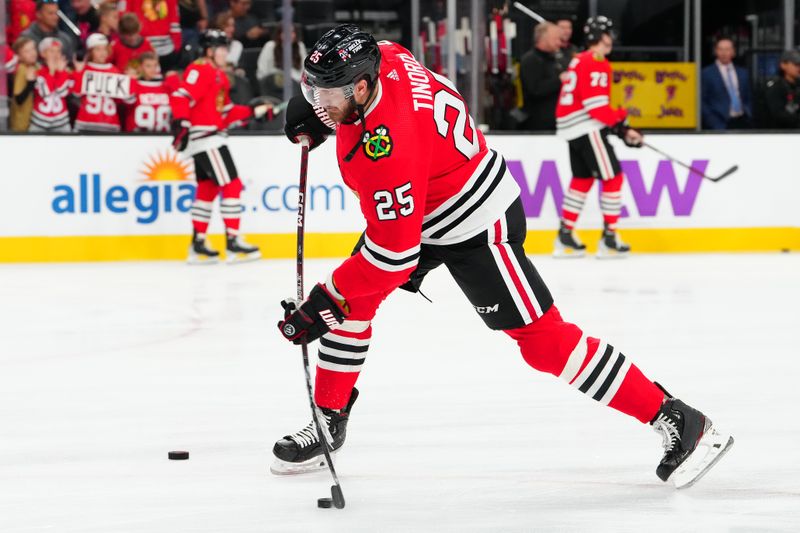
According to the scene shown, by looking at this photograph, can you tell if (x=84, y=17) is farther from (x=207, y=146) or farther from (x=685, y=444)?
(x=685, y=444)

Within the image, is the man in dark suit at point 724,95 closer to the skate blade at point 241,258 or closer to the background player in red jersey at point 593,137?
the background player in red jersey at point 593,137

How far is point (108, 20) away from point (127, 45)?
0.25 metres

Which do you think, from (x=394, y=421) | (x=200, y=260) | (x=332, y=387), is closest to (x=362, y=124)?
(x=332, y=387)

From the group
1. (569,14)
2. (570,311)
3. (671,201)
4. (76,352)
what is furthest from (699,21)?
(76,352)

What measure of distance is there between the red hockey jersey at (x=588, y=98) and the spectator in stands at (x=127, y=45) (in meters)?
2.83

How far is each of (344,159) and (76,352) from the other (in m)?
2.40

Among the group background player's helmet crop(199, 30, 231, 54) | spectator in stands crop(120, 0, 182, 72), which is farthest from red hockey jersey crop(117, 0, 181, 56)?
background player's helmet crop(199, 30, 231, 54)

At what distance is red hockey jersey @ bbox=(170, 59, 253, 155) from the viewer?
25.3ft

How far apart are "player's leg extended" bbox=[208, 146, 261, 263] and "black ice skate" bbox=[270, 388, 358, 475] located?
4.81 metres

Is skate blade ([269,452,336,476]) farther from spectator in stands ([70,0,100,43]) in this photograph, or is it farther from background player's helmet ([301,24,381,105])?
spectator in stands ([70,0,100,43])

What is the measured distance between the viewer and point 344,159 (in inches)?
99.3

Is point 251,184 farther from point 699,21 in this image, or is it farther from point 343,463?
point 343,463

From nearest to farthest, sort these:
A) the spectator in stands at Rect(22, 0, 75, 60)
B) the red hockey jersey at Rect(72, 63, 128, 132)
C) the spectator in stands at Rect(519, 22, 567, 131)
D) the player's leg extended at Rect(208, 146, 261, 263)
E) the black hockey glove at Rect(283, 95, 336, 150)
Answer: the black hockey glove at Rect(283, 95, 336, 150)
the player's leg extended at Rect(208, 146, 261, 263)
the red hockey jersey at Rect(72, 63, 128, 132)
the spectator in stands at Rect(22, 0, 75, 60)
the spectator in stands at Rect(519, 22, 567, 131)

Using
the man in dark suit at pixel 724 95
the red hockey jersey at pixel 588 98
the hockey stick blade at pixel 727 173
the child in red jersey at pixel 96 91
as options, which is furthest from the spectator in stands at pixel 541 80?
the child in red jersey at pixel 96 91
